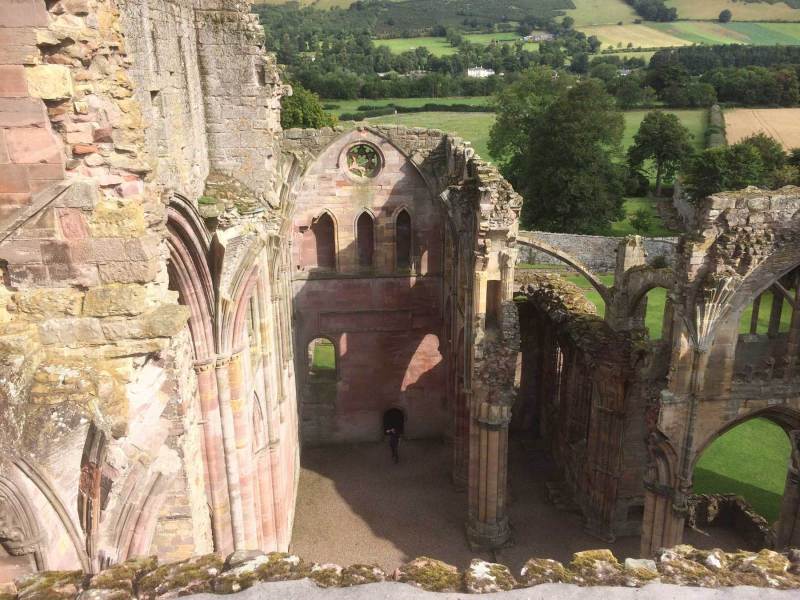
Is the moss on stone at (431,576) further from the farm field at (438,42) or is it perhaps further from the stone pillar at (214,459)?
the farm field at (438,42)

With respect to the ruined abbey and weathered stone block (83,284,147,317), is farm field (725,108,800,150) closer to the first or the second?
the ruined abbey

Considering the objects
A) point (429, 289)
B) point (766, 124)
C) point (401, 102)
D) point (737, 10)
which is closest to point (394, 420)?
point (429, 289)

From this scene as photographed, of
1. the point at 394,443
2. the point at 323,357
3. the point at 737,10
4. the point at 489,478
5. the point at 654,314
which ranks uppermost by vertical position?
the point at 737,10

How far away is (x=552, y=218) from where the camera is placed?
37125 millimetres

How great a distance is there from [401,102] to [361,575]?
69.6m

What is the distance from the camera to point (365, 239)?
16703 mm

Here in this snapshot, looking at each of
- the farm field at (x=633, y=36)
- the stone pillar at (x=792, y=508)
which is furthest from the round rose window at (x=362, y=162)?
the farm field at (x=633, y=36)

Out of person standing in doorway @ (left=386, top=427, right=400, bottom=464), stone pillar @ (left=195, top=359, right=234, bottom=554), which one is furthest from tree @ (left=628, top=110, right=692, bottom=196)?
stone pillar @ (left=195, top=359, right=234, bottom=554)

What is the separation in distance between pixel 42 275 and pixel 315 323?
12.6m

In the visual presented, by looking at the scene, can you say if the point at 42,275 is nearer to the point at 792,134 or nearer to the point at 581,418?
the point at 581,418

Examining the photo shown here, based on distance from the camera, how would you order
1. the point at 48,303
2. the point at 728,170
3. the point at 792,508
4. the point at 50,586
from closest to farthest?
1. the point at 50,586
2. the point at 48,303
3. the point at 792,508
4. the point at 728,170

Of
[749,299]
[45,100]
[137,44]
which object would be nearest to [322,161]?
[137,44]

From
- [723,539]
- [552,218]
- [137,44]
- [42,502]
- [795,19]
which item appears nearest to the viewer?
[42,502]

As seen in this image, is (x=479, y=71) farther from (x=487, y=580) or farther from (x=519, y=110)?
(x=487, y=580)
